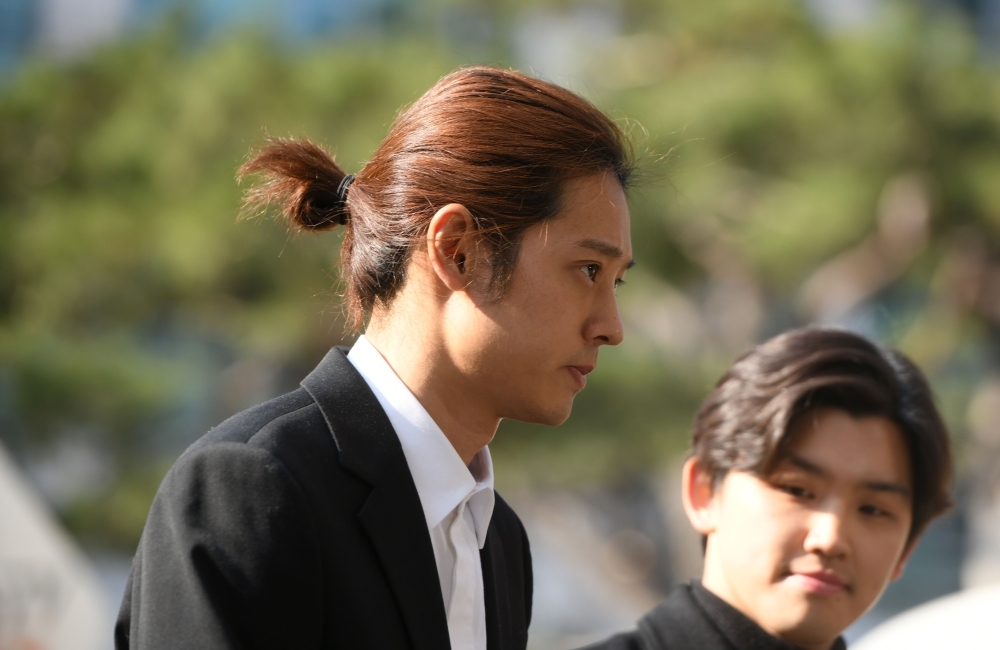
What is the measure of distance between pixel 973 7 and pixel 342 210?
18.7 ft

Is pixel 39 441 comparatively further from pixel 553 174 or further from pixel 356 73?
pixel 553 174

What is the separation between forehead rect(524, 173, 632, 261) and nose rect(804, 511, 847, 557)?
50 centimetres

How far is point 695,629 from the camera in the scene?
1.58 m

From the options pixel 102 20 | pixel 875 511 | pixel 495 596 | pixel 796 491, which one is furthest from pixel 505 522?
pixel 102 20

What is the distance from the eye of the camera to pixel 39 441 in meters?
4.38

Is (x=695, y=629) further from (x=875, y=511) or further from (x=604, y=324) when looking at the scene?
(x=604, y=324)

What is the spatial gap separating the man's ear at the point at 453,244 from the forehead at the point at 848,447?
0.60m

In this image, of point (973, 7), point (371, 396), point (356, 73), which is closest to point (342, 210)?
point (371, 396)

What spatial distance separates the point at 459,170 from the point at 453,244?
0.08 m

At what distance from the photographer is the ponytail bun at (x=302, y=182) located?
133 cm

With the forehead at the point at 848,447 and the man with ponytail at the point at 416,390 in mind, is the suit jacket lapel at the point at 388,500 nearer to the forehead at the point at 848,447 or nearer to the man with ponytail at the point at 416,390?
the man with ponytail at the point at 416,390

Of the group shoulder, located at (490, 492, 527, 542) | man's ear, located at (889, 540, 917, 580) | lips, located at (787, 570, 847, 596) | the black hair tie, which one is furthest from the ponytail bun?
man's ear, located at (889, 540, 917, 580)

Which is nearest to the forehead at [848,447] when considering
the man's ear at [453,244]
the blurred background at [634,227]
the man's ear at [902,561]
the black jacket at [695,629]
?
the man's ear at [902,561]

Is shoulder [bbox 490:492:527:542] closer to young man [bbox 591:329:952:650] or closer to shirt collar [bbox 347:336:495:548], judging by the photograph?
shirt collar [bbox 347:336:495:548]
